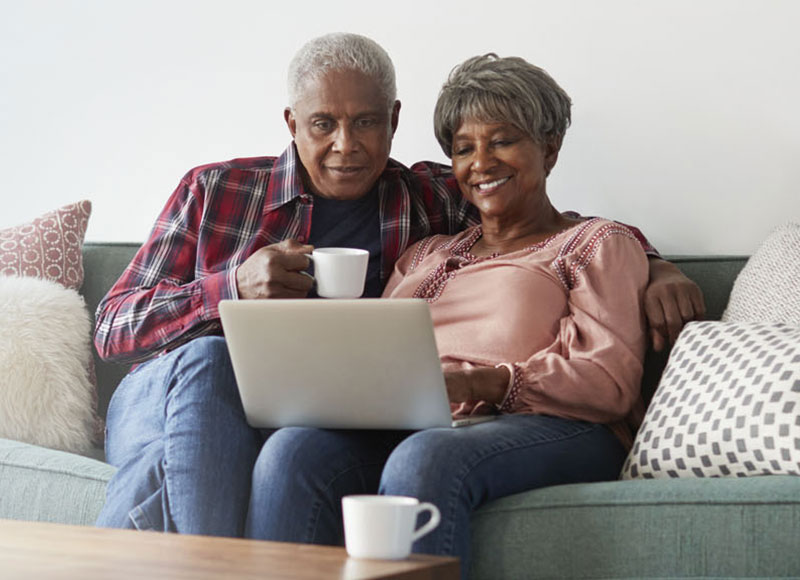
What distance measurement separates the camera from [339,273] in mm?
1736

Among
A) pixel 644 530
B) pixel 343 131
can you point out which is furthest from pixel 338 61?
pixel 644 530

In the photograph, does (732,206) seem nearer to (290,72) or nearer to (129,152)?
(290,72)

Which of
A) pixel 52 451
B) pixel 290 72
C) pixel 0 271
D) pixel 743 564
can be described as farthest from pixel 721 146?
pixel 0 271

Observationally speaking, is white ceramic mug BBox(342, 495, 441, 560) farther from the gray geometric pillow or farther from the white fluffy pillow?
the white fluffy pillow

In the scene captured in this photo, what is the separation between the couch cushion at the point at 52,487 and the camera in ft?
6.16

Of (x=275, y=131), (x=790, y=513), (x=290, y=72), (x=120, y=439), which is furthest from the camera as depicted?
(x=275, y=131)

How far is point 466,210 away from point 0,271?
42.6 inches

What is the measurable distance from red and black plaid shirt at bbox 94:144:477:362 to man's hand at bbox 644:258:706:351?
525 mm

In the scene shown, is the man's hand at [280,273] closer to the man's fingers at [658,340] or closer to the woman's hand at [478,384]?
the woman's hand at [478,384]

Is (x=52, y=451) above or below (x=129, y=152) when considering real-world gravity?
below

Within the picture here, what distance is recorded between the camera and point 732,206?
7.28 feet

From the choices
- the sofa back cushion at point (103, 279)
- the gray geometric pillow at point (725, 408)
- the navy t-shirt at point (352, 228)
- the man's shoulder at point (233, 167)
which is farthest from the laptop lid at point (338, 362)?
the sofa back cushion at point (103, 279)

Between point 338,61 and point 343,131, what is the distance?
138mm

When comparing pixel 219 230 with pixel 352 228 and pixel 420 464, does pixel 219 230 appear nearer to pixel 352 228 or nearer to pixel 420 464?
pixel 352 228
